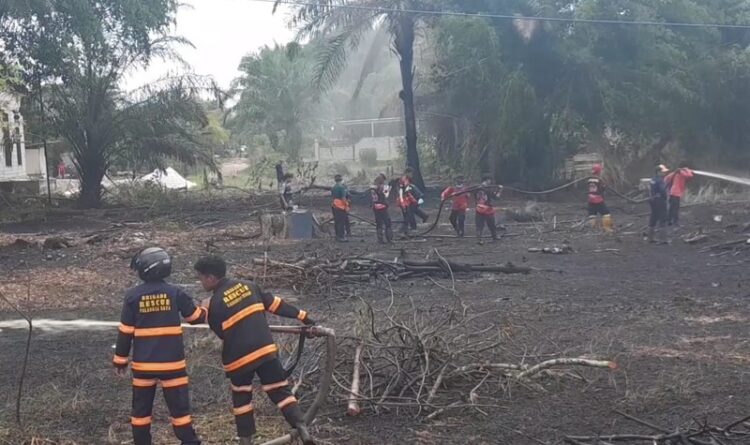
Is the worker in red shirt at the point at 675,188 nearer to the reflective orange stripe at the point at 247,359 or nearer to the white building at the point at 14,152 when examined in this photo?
the reflective orange stripe at the point at 247,359

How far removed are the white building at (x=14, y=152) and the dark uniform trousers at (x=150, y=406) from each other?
16727mm

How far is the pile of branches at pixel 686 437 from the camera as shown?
16.9 ft

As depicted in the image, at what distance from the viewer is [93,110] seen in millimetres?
28172

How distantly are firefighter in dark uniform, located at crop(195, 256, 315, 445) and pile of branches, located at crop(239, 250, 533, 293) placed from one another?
243 inches

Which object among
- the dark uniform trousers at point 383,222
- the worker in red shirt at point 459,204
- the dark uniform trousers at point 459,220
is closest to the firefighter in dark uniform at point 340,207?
the dark uniform trousers at point 383,222

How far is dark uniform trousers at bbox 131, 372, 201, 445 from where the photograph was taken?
5.30m

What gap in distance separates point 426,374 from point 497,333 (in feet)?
6.25

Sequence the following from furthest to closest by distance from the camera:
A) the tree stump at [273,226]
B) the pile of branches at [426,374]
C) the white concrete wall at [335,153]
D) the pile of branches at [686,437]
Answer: the white concrete wall at [335,153]
the tree stump at [273,226]
the pile of branches at [426,374]
the pile of branches at [686,437]

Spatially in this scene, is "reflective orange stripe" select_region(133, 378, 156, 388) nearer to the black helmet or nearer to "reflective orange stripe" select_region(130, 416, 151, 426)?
"reflective orange stripe" select_region(130, 416, 151, 426)

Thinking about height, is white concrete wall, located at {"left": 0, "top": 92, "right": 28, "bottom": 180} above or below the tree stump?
above

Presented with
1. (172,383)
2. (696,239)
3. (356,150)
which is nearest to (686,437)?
(172,383)

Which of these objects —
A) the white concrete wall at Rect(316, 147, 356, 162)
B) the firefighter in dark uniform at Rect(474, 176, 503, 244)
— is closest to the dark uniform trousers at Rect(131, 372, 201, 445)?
the firefighter in dark uniform at Rect(474, 176, 503, 244)

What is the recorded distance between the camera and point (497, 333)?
806 centimetres

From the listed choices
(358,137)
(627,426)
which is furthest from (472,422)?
(358,137)
